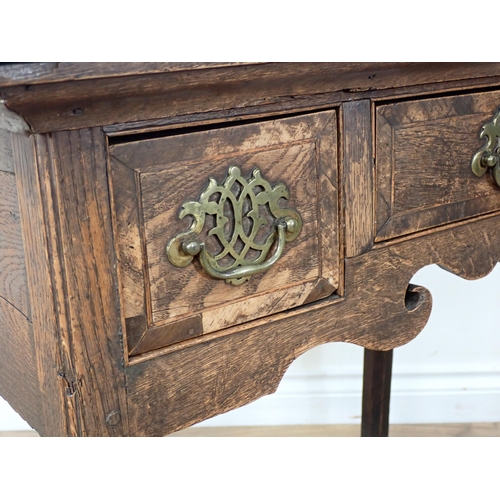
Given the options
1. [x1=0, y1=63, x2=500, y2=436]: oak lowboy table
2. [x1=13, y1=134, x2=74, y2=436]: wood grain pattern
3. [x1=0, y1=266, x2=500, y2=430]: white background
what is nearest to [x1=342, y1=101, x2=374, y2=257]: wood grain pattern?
[x1=0, y1=63, x2=500, y2=436]: oak lowboy table

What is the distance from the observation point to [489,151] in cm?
85

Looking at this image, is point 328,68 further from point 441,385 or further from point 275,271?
point 441,385

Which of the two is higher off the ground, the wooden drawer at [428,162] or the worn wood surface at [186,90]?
the worn wood surface at [186,90]

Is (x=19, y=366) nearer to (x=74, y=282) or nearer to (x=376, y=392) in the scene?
(x=74, y=282)

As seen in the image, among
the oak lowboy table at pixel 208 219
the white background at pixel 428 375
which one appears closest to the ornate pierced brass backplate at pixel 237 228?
the oak lowboy table at pixel 208 219

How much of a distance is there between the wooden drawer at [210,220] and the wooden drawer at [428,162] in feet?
0.23

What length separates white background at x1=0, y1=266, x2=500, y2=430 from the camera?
63.6 inches

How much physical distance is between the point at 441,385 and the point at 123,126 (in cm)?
127

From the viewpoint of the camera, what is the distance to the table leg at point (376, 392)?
4.26 feet

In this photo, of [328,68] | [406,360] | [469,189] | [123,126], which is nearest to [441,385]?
[406,360]

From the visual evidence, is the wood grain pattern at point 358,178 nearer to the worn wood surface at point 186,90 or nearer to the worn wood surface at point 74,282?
the worn wood surface at point 186,90

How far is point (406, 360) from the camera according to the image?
1656mm

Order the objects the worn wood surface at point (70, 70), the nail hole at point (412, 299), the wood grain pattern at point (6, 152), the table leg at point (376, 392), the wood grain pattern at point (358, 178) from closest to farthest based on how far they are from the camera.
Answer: the worn wood surface at point (70, 70), the wood grain pattern at point (6, 152), the wood grain pattern at point (358, 178), the nail hole at point (412, 299), the table leg at point (376, 392)

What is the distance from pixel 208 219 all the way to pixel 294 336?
164 millimetres
